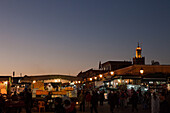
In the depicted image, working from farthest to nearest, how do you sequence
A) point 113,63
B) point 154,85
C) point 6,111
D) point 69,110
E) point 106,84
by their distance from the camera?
point 113,63 < point 106,84 < point 154,85 < point 6,111 < point 69,110

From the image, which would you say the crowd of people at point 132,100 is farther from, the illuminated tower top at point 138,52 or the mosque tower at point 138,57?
the illuminated tower top at point 138,52

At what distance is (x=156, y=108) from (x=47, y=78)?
42.4 feet

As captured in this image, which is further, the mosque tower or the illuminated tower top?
the illuminated tower top

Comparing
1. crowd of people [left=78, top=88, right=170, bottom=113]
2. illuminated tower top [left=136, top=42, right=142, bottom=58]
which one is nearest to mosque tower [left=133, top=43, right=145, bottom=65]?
illuminated tower top [left=136, top=42, right=142, bottom=58]

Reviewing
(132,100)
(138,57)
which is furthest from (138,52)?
(132,100)

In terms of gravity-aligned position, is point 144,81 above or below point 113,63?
below

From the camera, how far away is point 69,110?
872 centimetres

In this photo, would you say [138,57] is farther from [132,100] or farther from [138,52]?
[132,100]

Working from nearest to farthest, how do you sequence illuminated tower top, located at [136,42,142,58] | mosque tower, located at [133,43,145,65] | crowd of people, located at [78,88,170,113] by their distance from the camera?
crowd of people, located at [78,88,170,113] → mosque tower, located at [133,43,145,65] → illuminated tower top, located at [136,42,142,58]

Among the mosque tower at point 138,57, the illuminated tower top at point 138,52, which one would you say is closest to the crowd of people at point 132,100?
the mosque tower at point 138,57

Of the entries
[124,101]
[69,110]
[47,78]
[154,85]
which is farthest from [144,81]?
[69,110]

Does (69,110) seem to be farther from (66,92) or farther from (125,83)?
(125,83)

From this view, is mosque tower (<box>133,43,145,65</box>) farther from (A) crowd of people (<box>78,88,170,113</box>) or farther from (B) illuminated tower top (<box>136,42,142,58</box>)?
(A) crowd of people (<box>78,88,170,113</box>)

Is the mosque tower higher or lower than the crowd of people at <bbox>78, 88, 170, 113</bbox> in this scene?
higher
